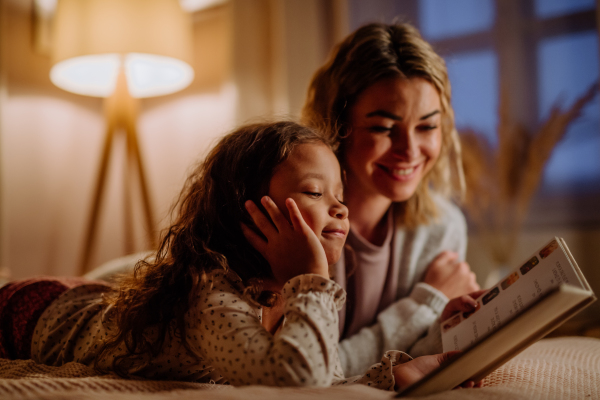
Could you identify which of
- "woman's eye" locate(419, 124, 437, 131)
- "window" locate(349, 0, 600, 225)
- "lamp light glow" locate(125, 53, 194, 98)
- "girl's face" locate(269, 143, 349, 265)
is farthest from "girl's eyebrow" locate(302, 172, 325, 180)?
"lamp light glow" locate(125, 53, 194, 98)

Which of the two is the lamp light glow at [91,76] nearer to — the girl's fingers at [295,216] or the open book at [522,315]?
the girl's fingers at [295,216]

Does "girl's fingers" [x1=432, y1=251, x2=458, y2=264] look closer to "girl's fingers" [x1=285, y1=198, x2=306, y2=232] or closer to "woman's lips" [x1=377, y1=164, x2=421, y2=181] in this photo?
"woman's lips" [x1=377, y1=164, x2=421, y2=181]

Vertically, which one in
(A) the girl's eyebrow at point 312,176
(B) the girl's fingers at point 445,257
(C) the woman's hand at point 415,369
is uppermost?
(A) the girl's eyebrow at point 312,176

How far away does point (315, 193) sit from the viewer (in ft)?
2.58

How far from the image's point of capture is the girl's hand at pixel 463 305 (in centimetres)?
88

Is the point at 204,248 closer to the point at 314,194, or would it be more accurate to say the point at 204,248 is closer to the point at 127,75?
the point at 314,194

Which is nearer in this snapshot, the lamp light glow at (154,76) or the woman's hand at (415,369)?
the woman's hand at (415,369)

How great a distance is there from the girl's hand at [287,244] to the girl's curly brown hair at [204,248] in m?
0.05

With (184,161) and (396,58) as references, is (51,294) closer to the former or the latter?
(396,58)

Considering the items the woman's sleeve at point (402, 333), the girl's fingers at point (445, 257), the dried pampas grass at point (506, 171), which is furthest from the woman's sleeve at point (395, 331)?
the dried pampas grass at point (506, 171)

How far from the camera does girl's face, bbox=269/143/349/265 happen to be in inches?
30.3

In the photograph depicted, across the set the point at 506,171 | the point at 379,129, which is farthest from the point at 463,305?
the point at 506,171

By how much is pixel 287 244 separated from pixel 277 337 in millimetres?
154

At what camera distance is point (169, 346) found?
0.75 m
